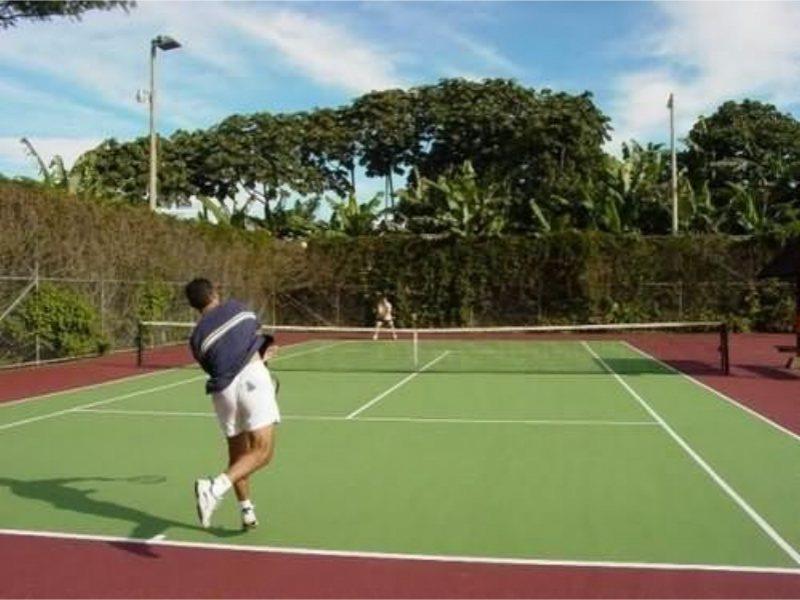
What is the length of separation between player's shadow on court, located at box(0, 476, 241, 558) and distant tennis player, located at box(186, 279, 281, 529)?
17.8 inches

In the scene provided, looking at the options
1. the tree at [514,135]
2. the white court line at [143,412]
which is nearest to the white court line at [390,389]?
the white court line at [143,412]

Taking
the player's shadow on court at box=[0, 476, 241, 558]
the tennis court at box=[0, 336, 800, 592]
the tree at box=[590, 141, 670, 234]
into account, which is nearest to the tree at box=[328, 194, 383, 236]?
the tree at box=[590, 141, 670, 234]

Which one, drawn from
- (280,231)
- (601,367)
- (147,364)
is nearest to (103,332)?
(147,364)

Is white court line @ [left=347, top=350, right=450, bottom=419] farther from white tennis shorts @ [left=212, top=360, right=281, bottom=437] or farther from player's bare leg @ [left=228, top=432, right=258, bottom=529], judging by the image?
white tennis shorts @ [left=212, top=360, right=281, bottom=437]

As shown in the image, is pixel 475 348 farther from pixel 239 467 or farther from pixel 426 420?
pixel 239 467

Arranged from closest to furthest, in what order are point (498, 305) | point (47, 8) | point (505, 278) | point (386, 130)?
point (47, 8) → point (505, 278) → point (498, 305) → point (386, 130)

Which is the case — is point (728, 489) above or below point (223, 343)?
below

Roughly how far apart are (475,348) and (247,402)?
64.1ft

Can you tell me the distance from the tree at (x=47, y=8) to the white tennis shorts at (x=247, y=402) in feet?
7.04

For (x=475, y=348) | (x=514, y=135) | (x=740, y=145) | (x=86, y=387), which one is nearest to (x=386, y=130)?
(x=514, y=135)

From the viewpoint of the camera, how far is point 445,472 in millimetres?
8211

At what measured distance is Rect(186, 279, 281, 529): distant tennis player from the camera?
5.87 metres

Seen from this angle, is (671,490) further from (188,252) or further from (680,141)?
(680,141)

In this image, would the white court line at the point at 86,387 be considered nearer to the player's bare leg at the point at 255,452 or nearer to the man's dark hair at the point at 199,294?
the man's dark hair at the point at 199,294
